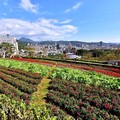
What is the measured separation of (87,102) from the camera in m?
13.4

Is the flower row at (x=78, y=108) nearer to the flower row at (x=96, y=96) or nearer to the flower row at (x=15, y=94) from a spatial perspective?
the flower row at (x=96, y=96)

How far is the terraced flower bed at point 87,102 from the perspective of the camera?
1151 cm

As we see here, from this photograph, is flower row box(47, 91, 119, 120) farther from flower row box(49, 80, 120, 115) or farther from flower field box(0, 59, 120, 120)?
flower row box(49, 80, 120, 115)

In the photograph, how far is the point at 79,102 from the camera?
1335 cm

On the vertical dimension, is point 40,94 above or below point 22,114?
below

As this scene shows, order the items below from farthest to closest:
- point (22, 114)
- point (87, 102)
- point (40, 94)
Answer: point (40, 94) < point (87, 102) < point (22, 114)

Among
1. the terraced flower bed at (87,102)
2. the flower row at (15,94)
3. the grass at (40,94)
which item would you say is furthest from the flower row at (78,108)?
the flower row at (15,94)

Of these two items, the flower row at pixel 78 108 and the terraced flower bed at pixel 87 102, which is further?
the terraced flower bed at pixel 87 102

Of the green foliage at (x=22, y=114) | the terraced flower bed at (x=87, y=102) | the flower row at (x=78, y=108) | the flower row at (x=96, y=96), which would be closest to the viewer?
the green foliage at (x=22, y=114)

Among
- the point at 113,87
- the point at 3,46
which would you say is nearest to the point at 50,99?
the point at 113,87

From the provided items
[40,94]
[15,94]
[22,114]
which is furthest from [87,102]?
[22,114]

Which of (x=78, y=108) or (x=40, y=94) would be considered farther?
(x=40, y=94)

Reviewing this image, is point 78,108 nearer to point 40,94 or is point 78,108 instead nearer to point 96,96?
point 96,96

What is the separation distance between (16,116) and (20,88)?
9.82 m
